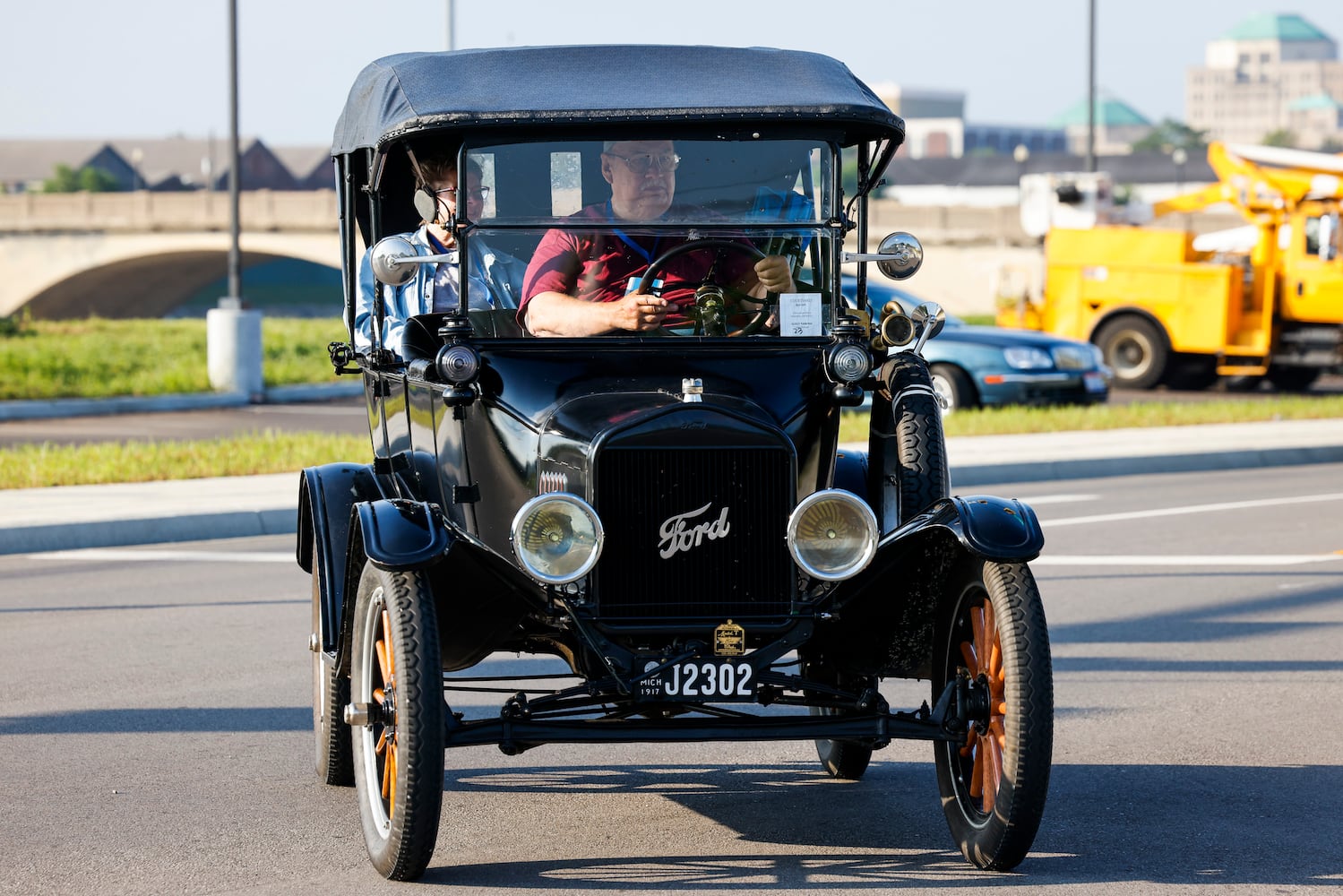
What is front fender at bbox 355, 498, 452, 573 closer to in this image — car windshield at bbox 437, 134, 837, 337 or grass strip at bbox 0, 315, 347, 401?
car windshield at bbox 437, 134, 837, 337

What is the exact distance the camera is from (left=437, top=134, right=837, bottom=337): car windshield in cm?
527

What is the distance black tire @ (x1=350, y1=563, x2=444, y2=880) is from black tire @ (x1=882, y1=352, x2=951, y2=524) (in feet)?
4.85

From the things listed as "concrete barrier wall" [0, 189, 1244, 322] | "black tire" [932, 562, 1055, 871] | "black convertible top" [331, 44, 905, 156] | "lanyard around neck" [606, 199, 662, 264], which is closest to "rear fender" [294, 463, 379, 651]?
"black convertible top" [331, 44, 905, 156]

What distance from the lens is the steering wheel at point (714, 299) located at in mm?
5316

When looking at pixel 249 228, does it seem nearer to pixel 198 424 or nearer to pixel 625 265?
pixel 198 424

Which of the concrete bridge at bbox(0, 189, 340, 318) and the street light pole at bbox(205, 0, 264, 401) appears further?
the concrete bridge at bbox(0, 189, 340, 318)

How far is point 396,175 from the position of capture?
6090 millimetres

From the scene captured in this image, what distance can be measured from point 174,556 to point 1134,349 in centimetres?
1635

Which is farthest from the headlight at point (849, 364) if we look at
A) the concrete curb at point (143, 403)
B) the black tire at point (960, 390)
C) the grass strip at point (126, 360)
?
the grass strip at point (126, 360)

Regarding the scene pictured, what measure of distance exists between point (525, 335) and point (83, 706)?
2.68 meters

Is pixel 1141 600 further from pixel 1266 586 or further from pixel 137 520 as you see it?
pixel 137 520

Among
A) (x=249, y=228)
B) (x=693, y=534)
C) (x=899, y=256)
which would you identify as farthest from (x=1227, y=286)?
(x=249, y=228)

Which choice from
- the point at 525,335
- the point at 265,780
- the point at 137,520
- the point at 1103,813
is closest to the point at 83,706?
the point at 265,780

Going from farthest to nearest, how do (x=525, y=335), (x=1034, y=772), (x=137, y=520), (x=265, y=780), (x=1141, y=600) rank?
1. (x=137, y=520)
2. (x=1141, y=600)
3. (x=265, y=780)
4. (x=525, y=335)
5. (x=1034, y=772)
